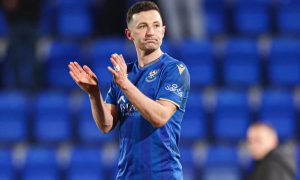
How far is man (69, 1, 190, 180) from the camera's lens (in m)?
3.48

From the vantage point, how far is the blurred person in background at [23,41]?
9.05m

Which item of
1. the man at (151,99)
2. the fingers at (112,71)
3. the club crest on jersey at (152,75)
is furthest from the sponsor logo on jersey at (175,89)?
the fingers at (112,71)

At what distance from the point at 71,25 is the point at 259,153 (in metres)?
4.87

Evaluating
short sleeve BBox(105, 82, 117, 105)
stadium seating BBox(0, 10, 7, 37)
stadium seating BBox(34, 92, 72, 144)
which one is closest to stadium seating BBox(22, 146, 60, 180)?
stadium seating BBox(34, 92, 72, 144)

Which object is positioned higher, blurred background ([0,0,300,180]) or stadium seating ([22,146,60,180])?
blurred background ([0,0,300,180])

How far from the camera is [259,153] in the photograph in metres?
5.93

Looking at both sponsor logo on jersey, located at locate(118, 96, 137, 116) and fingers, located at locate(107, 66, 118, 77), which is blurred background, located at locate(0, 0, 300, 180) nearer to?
sponsor logo on jersey, located at locate(118, 96, 137, 116)

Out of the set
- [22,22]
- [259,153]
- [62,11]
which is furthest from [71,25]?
[259,153]

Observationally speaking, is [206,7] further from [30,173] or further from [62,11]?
[30,173]

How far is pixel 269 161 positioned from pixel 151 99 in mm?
2524

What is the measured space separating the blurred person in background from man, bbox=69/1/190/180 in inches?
220

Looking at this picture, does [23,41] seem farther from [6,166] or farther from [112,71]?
[112,71]

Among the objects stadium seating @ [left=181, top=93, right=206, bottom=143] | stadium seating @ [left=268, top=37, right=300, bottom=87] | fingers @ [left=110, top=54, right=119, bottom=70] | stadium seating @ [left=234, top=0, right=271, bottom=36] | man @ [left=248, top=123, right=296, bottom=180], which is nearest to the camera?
fingers @ [left=110, top=54, right=119, bottom=70]

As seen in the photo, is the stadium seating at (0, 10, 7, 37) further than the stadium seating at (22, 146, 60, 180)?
Yes
